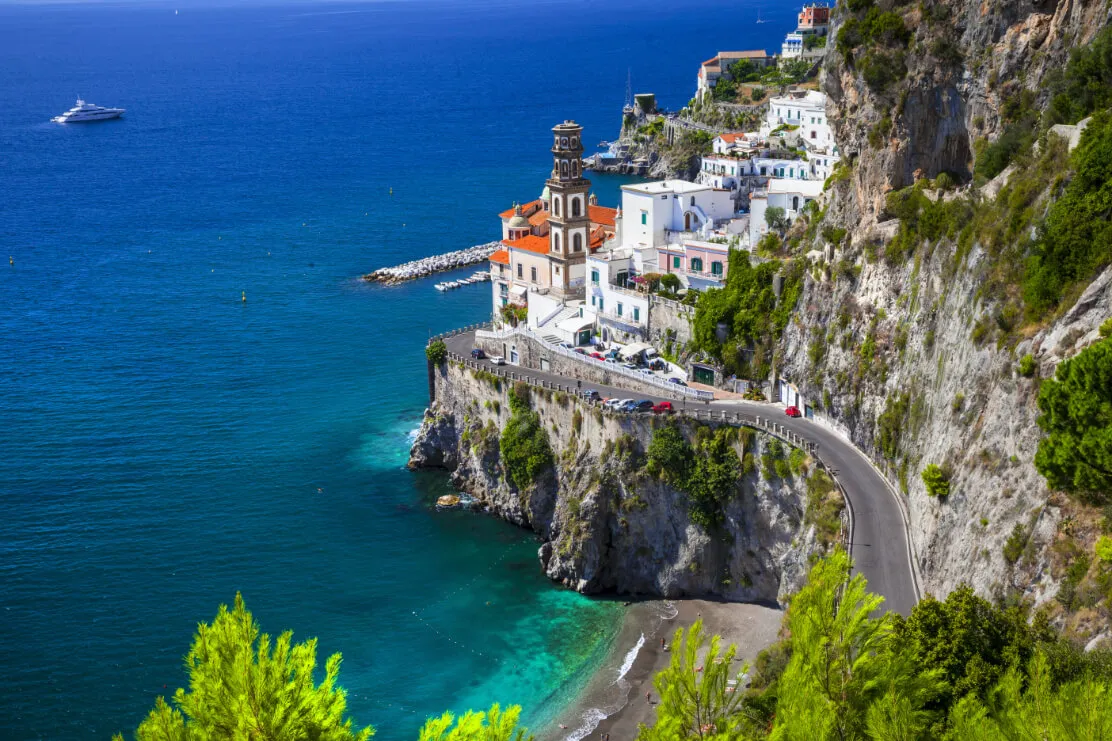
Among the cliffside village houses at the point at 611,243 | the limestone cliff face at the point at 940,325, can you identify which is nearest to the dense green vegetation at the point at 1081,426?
the limestone cliff face at the point at 940,325

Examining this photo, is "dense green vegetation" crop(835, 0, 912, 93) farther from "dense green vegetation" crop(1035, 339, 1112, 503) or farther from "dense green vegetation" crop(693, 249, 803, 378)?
"dense green vegetation" crop(1035, 339, 1112, 503)

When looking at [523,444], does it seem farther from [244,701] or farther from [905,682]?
[244,701]

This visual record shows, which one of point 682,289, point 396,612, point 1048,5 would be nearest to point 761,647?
point 396,612

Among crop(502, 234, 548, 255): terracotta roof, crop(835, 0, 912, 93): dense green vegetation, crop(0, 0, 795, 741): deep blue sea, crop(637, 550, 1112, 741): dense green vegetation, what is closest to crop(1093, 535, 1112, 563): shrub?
crop(637, 550, 1112, 741): dense green vegetation

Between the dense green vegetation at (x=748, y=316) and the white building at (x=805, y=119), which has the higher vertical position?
the white building at (x=805, y=119)

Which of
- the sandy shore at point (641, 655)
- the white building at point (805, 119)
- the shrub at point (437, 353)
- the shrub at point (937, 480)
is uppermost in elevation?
the white building at point (805, 119)

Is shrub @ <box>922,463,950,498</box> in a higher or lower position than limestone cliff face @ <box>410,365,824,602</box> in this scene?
higher

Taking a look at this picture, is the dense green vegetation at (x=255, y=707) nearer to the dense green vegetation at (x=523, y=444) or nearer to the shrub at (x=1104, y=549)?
the shrub at (x=1104, y=549)

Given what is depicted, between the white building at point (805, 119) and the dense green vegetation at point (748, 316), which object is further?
the white building at point (805, 119)
